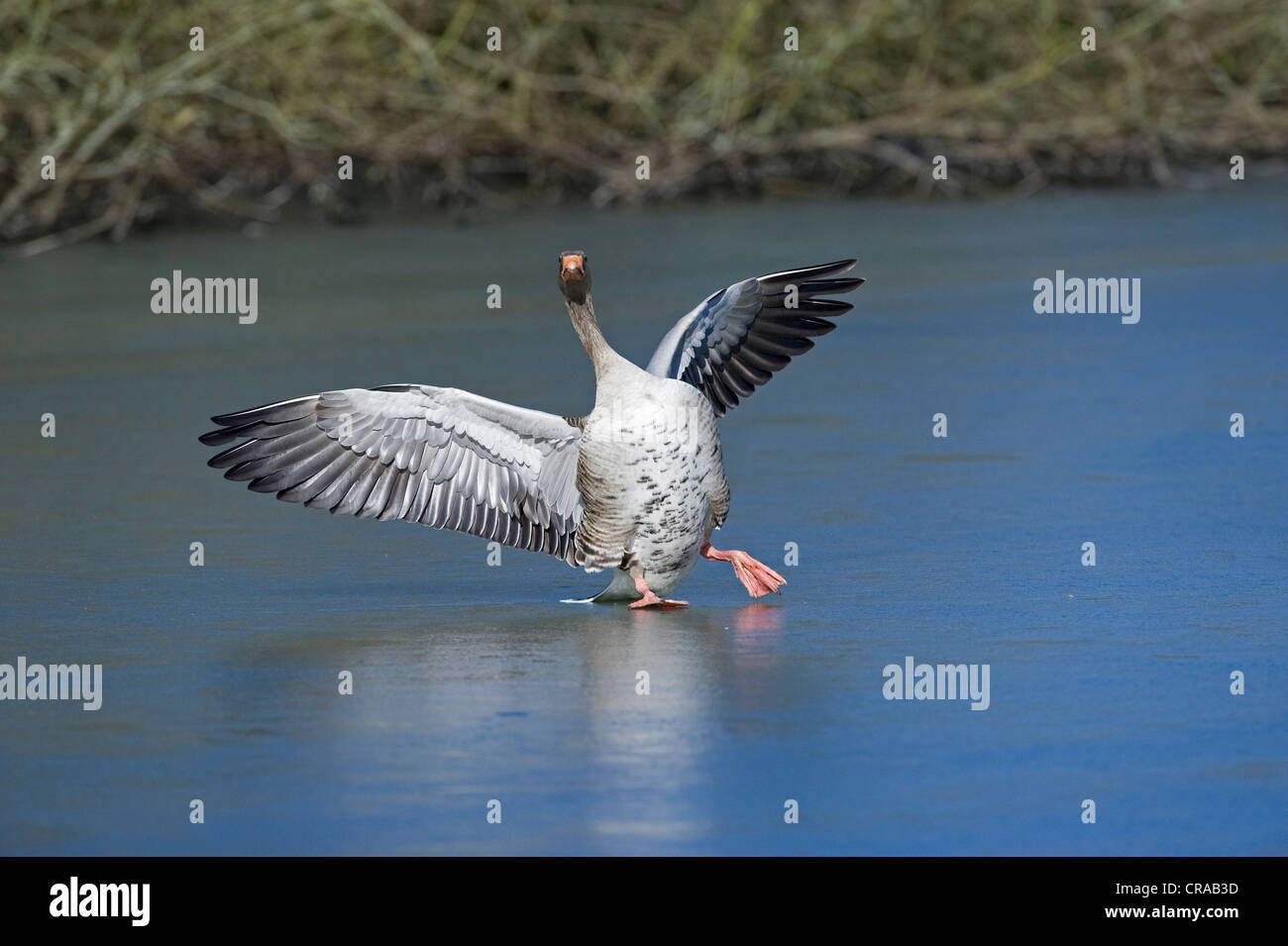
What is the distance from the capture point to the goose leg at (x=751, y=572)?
6879mm

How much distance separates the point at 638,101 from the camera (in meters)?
18.1

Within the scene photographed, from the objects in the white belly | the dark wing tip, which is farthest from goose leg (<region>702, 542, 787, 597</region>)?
the dark wing tip

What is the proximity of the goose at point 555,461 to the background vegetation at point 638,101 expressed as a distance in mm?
9715

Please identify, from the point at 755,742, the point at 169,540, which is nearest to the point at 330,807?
the point at 755,742

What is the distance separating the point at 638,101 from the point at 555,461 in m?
11.4

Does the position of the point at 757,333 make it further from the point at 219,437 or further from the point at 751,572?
the point at 219,437

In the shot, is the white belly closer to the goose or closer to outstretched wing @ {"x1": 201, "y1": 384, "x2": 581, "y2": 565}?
the goose

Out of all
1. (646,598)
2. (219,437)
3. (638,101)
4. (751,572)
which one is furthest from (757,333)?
(638,101)

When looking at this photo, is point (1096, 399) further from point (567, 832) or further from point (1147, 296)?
point (567, 832)

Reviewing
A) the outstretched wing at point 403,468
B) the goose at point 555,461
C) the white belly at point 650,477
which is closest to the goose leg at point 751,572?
the goose at point 555,461

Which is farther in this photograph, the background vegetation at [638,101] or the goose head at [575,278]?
the background vegetation at [638,101]

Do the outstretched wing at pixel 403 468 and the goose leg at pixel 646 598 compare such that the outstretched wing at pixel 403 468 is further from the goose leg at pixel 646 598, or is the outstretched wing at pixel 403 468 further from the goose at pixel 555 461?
the goose leg at pixel 646 598

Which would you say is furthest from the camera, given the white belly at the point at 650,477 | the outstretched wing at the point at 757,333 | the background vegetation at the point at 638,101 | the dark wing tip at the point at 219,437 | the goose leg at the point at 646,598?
the background vegetation at the point at 638,101

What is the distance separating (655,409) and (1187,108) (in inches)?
556
